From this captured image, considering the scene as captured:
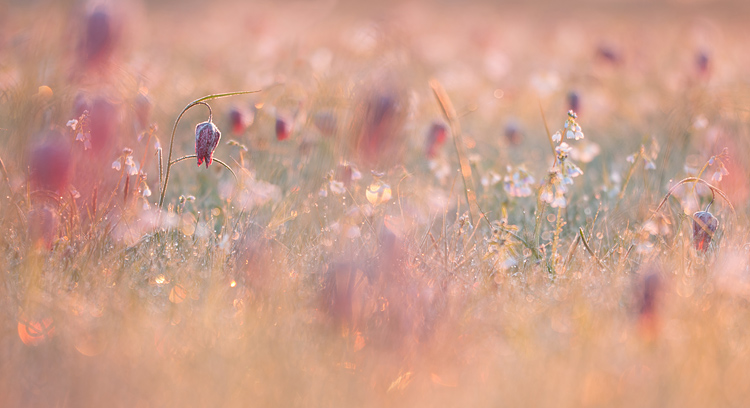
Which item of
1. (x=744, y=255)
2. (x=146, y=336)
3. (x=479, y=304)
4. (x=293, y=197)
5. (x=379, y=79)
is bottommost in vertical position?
(x=146, y=336)

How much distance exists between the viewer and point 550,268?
185cm

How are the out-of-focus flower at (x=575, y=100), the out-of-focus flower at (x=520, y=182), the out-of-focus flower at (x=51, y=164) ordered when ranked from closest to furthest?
the out-of-focus flower at (x=51, y=164) → the out-of-focus flower at (x=520, y=182) → the out-of-focus flower at (x=575, y=100)

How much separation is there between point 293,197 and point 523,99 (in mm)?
2782

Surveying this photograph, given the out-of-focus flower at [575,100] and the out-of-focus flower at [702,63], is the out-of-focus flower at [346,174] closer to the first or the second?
the out-of-focus flower at [575,100]

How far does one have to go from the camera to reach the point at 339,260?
A: 148 centimetres

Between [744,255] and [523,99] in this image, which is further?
[523,99]

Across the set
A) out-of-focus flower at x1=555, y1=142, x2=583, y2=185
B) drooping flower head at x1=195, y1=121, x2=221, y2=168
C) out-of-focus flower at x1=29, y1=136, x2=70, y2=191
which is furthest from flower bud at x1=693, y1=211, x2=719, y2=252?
out-of-focus flower at x1=29, y1=136, x2=70, y2=191

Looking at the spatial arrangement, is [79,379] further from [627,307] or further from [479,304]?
Answer: [627,307]

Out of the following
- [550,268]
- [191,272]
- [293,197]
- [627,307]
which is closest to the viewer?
[627,307]

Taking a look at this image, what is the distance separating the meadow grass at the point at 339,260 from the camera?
48.7 inches

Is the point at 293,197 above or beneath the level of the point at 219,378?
above

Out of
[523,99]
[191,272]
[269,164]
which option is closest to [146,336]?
[191,272]

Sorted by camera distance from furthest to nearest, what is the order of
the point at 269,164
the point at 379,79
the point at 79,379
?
the point at 269,164, the point at 379,79, the point at 79,379

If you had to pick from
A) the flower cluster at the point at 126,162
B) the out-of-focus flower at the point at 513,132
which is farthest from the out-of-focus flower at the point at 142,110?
the out-of-focus flower at the point at 513,132
